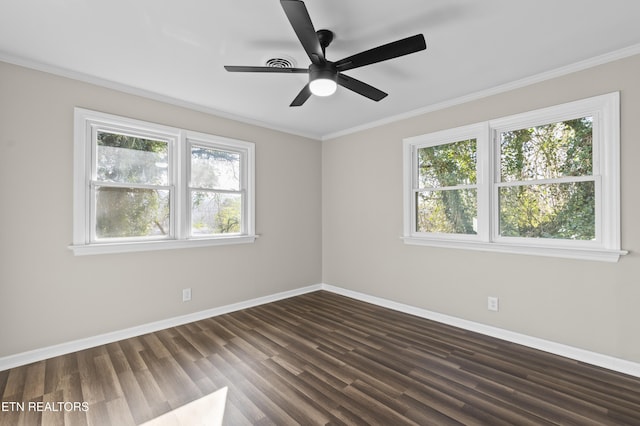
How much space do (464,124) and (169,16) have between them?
9.78ft

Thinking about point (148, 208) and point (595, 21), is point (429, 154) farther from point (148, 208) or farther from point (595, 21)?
point (148, 208)

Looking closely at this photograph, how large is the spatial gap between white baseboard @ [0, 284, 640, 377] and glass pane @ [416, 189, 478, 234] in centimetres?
103

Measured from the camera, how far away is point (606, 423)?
1.82 metres

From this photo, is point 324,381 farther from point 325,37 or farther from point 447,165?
point 447,165

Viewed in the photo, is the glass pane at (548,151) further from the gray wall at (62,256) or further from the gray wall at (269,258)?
the gray wall at (62,256)

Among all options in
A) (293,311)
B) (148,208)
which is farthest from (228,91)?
(293,311)

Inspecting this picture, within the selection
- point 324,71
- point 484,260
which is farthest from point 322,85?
point 484,260

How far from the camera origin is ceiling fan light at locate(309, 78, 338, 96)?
2.11 m

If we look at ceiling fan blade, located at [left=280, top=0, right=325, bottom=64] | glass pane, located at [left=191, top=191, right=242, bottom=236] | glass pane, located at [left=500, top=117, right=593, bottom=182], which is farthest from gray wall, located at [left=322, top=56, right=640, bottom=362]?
ceiling fan blade, located at [left=280, top=0, right=325, bottom=64]

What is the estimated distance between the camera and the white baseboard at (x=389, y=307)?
8.04 feet

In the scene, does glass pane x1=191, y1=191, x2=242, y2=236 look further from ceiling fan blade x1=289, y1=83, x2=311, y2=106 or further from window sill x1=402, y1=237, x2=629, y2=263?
window sill x1=402, y1=237, x2=629, y2=263

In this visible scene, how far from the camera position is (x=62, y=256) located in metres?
2.71

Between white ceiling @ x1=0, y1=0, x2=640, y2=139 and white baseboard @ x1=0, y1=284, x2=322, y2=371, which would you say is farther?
white baseboard @ x1=0, y1=284, x2=322, y2=371

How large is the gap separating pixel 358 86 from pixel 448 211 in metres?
1.97
